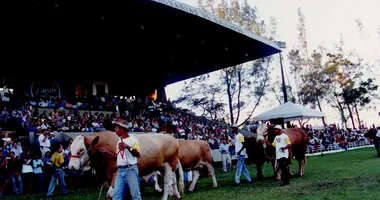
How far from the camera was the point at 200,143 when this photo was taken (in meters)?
14.2

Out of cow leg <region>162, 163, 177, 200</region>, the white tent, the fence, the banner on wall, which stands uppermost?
the banner on wall

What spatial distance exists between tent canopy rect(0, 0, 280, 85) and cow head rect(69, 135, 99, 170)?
14.0m

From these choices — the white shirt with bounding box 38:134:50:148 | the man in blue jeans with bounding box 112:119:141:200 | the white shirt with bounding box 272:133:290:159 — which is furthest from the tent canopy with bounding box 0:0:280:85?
the man in blue jeans with bounding box 112:119:141:200

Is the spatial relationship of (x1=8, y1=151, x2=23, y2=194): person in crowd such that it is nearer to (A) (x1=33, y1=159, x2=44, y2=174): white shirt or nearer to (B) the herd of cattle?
(A) (x1=33, y1=159, x2=44, y2=174): white shirt

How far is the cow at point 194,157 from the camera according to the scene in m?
13.3

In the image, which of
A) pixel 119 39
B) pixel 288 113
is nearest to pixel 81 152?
pixel 288 113

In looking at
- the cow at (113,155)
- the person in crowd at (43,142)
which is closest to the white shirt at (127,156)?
the cow at (113,155)

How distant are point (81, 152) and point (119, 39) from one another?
874 inches

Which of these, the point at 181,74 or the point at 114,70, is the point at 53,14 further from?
the point at 181,74

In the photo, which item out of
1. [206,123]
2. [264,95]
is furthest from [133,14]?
[264,95]

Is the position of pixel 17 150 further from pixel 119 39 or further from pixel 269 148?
pixel 119 39

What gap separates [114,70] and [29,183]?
913 inches

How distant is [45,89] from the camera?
3164 cm

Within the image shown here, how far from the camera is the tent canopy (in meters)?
23.3
